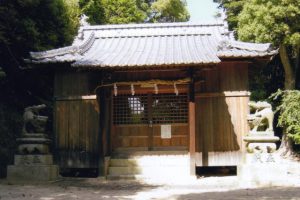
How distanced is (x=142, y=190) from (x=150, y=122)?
415cm

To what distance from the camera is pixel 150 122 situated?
49.1 ft

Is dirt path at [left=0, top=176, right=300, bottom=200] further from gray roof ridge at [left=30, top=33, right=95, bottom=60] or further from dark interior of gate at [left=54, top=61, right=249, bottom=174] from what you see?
gray roof ridge at [left=30, top=33, right=95, bottom=60]

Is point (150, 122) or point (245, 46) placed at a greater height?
point (245, 46)

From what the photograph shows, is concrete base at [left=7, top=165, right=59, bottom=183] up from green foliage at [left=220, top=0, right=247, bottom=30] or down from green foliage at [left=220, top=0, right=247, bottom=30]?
down

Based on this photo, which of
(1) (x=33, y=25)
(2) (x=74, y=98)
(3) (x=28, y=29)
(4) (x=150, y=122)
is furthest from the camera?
(1) (x=33, y=25)

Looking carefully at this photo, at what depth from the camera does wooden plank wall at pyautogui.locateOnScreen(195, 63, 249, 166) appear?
14172 mm

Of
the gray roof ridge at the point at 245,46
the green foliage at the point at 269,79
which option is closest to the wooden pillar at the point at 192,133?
the gray roof ridge at the point at 245,46

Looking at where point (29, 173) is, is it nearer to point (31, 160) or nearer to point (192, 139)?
point (31, 160)

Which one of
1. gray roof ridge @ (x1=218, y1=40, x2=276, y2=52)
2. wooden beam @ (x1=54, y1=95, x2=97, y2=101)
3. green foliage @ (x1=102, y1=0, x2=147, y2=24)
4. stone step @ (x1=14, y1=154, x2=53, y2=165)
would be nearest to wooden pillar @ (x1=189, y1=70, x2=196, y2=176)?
gray roof ridge @ (x1=218, y1=40, x2=276, y2=52)

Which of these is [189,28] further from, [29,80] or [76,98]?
[29,80]

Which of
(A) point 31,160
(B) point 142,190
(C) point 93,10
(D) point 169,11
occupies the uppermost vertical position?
(D) point 169,11

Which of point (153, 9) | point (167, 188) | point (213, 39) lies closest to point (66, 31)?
point (213, 39)

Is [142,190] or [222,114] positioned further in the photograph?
[222,114]

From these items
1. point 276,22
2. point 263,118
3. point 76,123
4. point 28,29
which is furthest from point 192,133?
point 28,29
